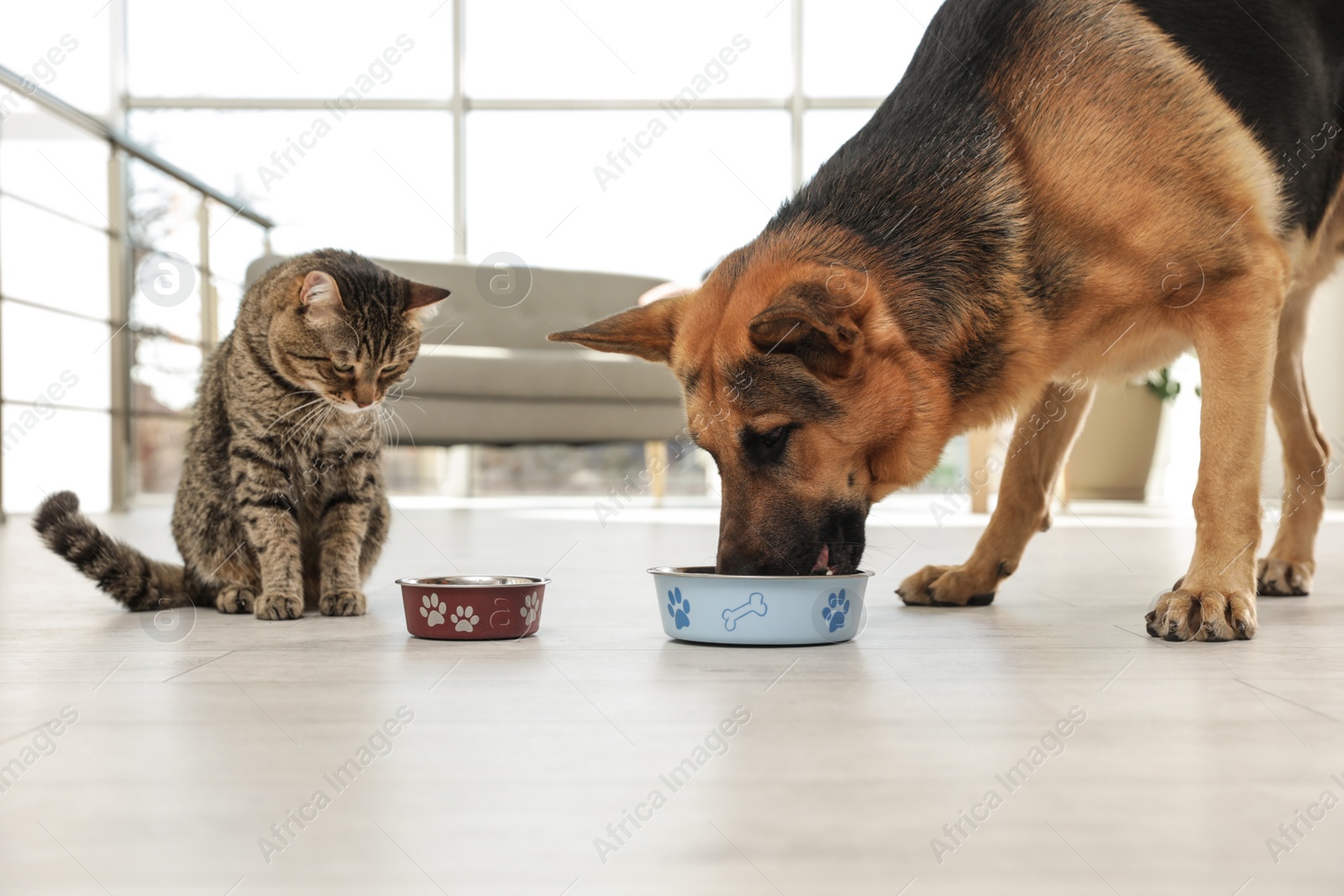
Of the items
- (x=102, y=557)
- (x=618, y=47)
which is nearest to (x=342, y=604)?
(x=102, y=557)

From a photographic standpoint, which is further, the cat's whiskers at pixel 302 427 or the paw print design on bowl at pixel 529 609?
the cat's whiskers at pixel 302 427

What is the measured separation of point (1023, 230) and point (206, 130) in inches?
339

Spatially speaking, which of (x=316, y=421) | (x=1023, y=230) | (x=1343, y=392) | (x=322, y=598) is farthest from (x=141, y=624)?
(x=1343, y=392)

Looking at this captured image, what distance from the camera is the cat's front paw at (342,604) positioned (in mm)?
2205

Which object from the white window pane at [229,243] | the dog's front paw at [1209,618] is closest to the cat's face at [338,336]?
the dog's front paw at [1209,618]

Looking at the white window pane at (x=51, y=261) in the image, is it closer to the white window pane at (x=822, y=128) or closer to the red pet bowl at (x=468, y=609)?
the red pet bowl at (x=468, y=609)

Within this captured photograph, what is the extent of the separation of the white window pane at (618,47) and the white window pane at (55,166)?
3352 millimetres

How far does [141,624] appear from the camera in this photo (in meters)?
2.04

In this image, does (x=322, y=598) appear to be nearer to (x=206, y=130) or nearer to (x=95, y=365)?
(x=95, y=365)

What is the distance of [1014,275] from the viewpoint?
76.5 inches

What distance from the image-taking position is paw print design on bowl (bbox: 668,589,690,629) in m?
1.79

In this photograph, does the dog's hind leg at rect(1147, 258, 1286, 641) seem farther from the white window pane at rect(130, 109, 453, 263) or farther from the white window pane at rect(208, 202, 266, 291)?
the white window pane at rect(130, 109, 453, 263)

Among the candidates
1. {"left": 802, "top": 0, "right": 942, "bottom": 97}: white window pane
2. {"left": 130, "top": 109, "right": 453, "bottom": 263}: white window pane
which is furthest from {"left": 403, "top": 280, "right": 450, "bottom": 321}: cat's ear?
{"left": 802, "top": 0, "right": 942, "bottom": 97}: white window pane

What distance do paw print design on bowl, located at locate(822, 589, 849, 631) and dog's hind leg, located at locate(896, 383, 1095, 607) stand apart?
620 millimetres
